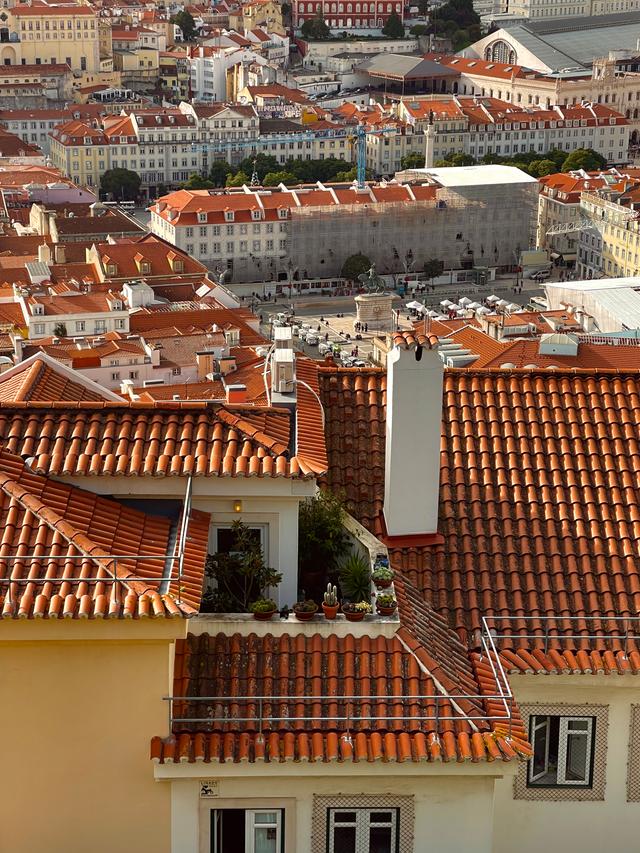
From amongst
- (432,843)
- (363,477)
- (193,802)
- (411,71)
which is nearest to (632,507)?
(363,477)

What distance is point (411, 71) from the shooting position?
95.1 m

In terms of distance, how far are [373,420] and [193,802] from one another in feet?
7.89

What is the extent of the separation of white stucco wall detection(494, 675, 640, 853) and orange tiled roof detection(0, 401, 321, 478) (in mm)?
1292

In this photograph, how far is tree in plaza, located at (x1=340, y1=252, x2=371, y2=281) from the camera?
212 feet

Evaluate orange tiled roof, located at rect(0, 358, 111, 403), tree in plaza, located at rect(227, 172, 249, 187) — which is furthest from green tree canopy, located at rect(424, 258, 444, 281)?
orange tiled roof, located at rect(0, 358, 111, 403)

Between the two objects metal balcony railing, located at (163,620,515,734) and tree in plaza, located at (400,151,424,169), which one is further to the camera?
tree in plaza, located at (400,151,424,169)

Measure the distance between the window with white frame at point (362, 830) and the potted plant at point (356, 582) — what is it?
0.92 metres

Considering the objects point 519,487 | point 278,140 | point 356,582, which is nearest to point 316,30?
point 278,140

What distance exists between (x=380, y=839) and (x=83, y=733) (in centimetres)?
112

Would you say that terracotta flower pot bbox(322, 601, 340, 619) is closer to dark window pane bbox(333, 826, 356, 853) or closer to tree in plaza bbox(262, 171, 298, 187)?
dark window pane bbox(333, 826, 356, 853)

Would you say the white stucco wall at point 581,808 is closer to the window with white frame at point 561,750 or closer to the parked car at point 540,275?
the window with white frame at point 561,750

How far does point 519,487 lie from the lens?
7215 mm

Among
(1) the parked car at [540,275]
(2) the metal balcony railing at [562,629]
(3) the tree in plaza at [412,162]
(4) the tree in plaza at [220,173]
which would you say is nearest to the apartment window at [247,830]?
(2) the metal balcony railing at [562,629]

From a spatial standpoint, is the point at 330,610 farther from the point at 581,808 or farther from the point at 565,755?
the point at 581,808
